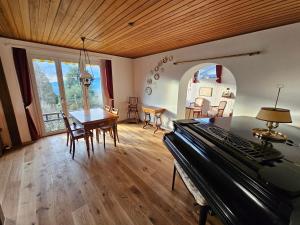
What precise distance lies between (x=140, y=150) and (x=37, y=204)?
73.8 inches

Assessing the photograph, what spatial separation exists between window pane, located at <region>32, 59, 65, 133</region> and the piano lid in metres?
3.83

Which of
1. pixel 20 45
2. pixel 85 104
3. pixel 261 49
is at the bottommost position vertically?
pixel 85 104

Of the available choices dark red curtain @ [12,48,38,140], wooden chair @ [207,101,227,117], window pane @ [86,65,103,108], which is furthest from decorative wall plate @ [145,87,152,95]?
dark red curtain @ [12,48,38,140]

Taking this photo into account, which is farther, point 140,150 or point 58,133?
point 58,133

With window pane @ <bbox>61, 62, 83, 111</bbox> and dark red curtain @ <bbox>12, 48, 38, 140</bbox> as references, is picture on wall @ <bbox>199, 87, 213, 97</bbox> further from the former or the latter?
dark red curtain @ <bbox>12, 48, 38, 140</bbox>

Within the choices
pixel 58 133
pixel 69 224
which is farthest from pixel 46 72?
pixel 69 224

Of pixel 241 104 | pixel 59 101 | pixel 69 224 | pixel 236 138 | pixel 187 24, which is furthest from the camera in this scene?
pixel 59 101

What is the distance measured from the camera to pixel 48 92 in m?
3.67

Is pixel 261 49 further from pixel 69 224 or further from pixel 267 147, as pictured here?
pixel 69 224

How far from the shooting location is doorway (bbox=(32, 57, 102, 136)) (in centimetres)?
354

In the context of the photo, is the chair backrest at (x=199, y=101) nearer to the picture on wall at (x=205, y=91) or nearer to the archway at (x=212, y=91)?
the archway at (x=212, y=91)

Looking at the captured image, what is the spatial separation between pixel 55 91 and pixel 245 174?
14.5 feet

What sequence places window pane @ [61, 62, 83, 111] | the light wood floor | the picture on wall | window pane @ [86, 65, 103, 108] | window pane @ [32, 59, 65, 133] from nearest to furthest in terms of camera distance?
1. the light wood floor
2. window pane @ [32, 59, 65, 133]
3. window pane @ [61, 62, 83, 111]
4. window pane @ [86, 65, 103, 108]
5. the picture on wall

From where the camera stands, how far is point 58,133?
4.03 m
